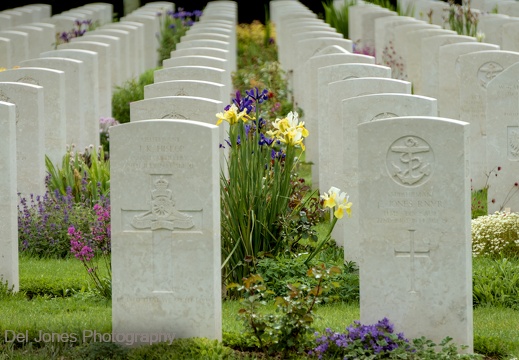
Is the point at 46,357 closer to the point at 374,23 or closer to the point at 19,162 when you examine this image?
the point at 19,162

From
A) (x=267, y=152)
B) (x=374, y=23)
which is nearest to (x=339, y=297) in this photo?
(x=267, y=152)

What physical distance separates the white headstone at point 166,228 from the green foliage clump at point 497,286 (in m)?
1.91

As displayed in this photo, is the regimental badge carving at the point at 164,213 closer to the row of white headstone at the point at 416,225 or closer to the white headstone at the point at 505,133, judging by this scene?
the row of white headstone at the point at 416,225

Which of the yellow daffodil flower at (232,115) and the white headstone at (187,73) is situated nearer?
the yellow daffodil flower at (232,115)

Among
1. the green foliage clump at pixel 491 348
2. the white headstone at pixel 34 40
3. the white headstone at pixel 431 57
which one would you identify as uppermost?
the white headstone at pixel 34 40

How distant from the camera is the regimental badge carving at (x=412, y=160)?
22.1ft

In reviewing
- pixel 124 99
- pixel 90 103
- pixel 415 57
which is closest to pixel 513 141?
pixel 90 103

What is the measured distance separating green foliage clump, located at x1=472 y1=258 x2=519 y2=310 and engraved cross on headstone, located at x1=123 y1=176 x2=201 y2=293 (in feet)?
7.02

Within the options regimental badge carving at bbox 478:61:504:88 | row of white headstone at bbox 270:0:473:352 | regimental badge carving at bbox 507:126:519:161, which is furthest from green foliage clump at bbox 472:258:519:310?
regimental badge carving at bbox 478:61:504:88

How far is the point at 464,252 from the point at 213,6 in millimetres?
22595

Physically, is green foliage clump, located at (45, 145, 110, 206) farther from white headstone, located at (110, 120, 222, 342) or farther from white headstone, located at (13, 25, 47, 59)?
white headstone, located at (13, 25, 47, 59)

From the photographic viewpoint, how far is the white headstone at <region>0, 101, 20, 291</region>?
8281 mm

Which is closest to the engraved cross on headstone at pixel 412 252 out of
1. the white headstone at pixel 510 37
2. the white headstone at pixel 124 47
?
the white headstone at pixel 510 37

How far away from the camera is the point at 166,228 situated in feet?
22.9
